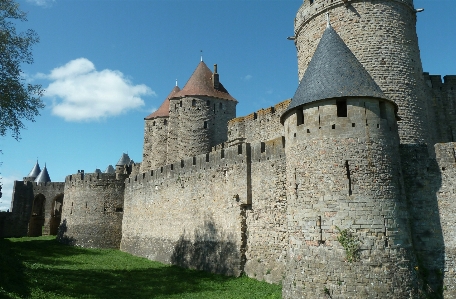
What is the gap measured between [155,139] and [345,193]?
70.4ft

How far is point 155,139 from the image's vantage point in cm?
2855

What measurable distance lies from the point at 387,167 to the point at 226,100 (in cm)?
1679

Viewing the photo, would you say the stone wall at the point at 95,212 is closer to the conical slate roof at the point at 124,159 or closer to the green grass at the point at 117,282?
the green grass at the point at 117,282

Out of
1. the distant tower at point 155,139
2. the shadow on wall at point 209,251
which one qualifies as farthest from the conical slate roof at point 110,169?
the shadow on wall at point 209,251

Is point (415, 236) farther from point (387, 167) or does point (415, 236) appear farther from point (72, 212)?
point (72, 212)

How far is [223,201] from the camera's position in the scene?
47.0 feet

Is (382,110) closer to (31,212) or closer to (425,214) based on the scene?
(425,214)

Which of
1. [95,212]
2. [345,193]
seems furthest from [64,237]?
[345,193]

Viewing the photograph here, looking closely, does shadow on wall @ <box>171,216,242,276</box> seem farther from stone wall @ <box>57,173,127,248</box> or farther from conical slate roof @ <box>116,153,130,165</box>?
conical slate roof @ <box>116,153,130,165</box>

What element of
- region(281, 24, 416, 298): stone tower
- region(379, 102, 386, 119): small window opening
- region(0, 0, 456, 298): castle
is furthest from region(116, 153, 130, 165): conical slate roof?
region(379, 102, 386, 119): small window opening

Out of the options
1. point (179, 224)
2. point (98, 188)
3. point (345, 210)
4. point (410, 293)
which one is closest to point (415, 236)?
point (410, 293)

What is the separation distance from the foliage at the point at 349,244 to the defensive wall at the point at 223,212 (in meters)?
3.19

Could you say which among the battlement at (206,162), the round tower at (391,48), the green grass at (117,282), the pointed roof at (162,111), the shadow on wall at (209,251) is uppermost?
the pointed roof at (162,111)

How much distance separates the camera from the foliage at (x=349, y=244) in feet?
27.6
